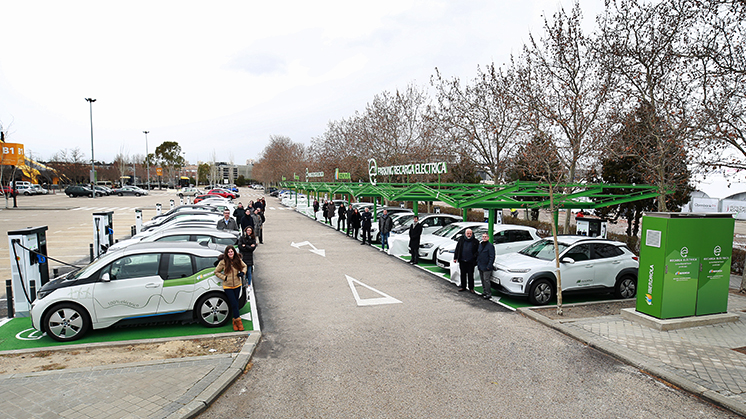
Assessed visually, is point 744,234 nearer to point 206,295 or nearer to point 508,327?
point 508,327

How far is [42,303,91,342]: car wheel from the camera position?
691 centimetres

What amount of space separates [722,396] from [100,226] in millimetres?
14458

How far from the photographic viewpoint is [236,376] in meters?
5.79

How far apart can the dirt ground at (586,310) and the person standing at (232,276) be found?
6.02 metres

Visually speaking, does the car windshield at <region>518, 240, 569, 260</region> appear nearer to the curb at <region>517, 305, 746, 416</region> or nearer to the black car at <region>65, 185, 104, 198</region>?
the curb at <region>517, 305, 746, 416</region>

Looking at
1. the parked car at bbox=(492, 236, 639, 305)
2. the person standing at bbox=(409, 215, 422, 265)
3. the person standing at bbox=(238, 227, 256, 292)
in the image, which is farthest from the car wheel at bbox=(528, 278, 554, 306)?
the person standing at bbox=(238, 227, 256, 292)

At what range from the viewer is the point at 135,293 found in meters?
7.26

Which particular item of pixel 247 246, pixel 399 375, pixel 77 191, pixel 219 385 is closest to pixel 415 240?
pixel 247 246

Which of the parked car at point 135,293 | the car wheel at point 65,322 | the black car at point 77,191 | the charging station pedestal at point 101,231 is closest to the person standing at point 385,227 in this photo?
the charging station pedestal at point 101,231

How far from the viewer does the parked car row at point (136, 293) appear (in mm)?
6973

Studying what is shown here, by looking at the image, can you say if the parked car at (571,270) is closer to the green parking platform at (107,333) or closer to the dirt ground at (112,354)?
the green parking platform at (107,333)

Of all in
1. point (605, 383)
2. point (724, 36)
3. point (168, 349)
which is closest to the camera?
point (605, 383)

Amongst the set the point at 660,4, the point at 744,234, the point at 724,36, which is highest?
the point at 660,4

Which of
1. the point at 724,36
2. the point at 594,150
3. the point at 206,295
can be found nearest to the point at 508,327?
the point at 206,295
